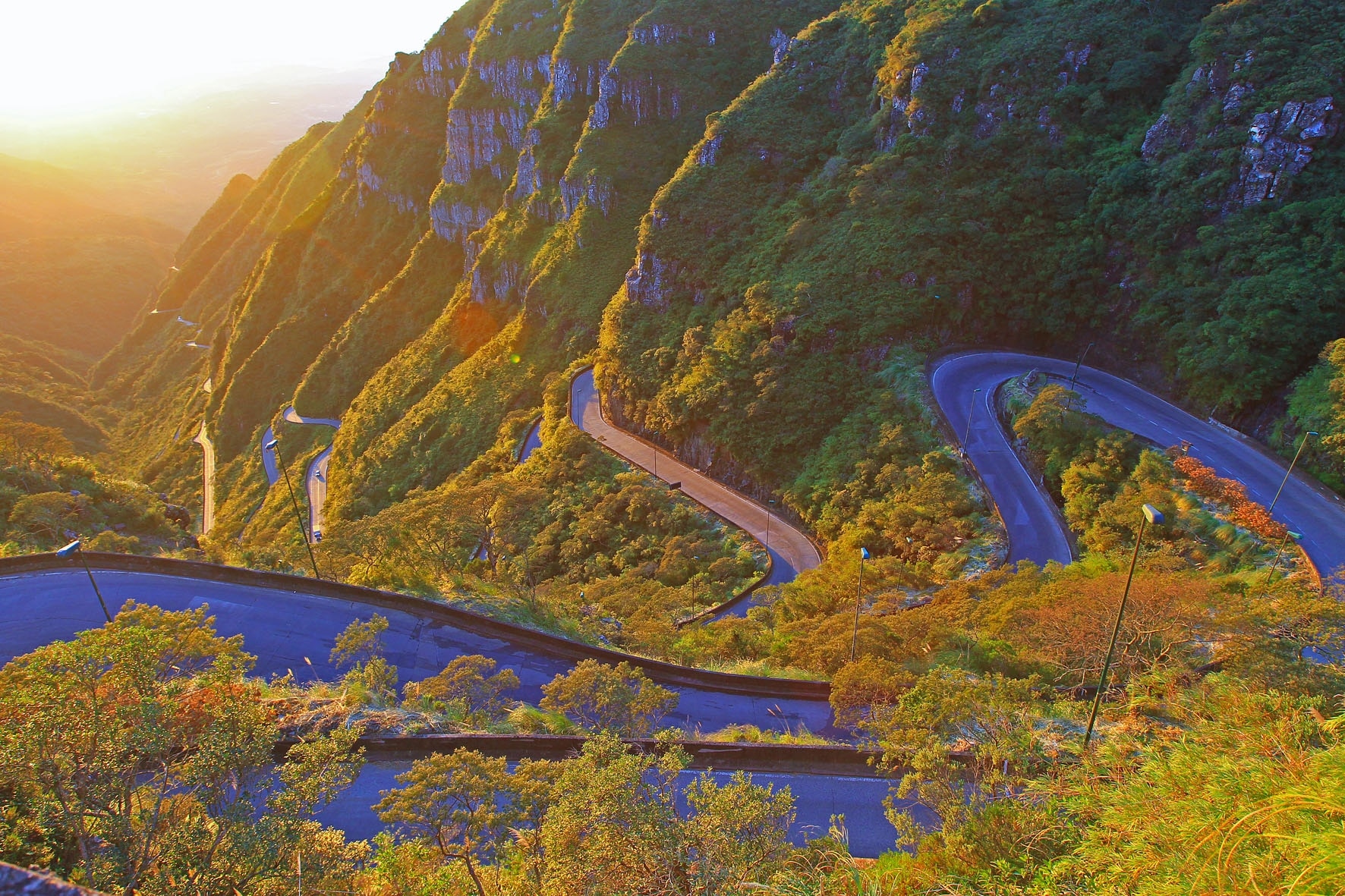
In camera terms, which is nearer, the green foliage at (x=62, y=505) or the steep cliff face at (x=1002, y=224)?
the green foliage at (x=62, y=505)

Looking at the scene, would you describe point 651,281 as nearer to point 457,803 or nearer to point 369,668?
point 369,668

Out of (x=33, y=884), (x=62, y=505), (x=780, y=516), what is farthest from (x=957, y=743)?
(x=62, y=505)

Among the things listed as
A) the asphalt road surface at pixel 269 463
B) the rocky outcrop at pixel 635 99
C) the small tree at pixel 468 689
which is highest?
the rocky outcrop at pixel 635 99

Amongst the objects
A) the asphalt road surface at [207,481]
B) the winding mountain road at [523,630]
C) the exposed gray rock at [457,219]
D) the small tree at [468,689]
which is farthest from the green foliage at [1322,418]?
the asphalt road surface at [207,481]

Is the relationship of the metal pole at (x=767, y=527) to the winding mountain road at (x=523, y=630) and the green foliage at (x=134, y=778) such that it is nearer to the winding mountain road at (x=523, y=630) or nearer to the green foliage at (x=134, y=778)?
the winding mountain road at (x=523, y=630)

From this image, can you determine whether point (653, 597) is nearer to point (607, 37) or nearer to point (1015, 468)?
point (1015, 468)

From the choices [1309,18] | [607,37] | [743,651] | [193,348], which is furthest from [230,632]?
[193,348]
